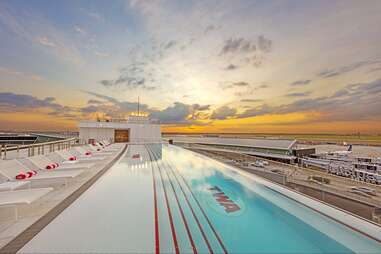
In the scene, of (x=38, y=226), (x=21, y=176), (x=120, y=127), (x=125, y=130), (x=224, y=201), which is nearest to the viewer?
(x=38, y=226)

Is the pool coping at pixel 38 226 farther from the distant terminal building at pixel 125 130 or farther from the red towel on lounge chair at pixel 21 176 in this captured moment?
the distant terminal building at pixel 125 130

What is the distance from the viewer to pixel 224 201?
3355 millimetres

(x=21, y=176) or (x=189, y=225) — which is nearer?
(x=189, y=225)

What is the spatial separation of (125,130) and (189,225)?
54.4 feet

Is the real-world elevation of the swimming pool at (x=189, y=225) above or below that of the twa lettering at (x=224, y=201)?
above

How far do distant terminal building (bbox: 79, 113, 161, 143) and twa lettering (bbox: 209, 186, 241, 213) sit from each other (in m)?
14.2

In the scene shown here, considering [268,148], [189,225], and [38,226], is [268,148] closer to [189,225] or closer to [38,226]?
[189,225]

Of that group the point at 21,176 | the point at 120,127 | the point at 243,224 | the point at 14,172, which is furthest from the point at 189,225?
the point at 120,127

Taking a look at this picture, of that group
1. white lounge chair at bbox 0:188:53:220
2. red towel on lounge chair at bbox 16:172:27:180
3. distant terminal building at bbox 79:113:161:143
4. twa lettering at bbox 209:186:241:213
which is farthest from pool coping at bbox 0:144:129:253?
distant terminal building at bbox 79:113:161:143

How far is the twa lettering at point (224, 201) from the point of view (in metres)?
3.02

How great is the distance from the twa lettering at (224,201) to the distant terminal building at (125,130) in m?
14.2

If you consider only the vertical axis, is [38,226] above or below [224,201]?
above

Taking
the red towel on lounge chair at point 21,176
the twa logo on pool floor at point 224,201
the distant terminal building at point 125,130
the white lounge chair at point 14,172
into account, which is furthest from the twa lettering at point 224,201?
the distant terminal building at point 125,130

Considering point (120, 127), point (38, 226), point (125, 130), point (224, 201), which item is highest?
point (120, 127)
